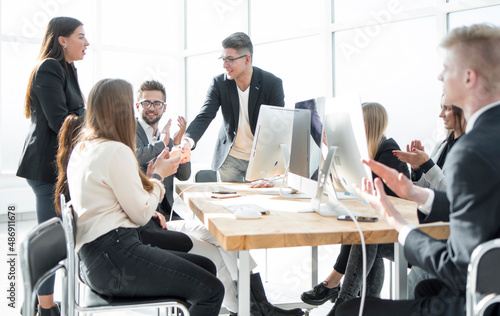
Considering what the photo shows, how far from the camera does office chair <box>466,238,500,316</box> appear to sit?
3.38ft

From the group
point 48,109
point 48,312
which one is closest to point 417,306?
point 48,312

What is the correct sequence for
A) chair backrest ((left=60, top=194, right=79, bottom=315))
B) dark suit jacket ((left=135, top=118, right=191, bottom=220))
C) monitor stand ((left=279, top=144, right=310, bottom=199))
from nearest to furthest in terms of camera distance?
chair backrest ((left=60, top=194, right=79, bottom=315)) → monitor stand ((left=279, top=144, right=310, bottom=199)) → dark suit jacket ((left=135, top=118, right=191, bottom=220))

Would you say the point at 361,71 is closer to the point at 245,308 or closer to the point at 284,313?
the point at 284,313

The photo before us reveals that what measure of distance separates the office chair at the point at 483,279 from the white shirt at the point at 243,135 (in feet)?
6.87

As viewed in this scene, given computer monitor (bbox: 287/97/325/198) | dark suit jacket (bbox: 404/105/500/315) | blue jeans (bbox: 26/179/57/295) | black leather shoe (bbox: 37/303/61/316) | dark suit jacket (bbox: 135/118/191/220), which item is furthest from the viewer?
dark suit jacket (bbox: 135/118/191/220)

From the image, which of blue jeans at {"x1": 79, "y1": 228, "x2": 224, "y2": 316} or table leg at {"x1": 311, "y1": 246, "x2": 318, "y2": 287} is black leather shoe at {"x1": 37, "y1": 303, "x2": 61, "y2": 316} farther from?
table leg at {"x1": 311, "y1": 246, "x2": 318, "y2": 287}

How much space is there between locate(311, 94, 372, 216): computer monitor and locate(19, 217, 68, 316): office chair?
2.90ft

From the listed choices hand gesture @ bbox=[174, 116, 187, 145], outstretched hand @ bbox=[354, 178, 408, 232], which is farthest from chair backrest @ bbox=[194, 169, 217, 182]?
outstretched hand @ bbox=[354, 178, 408, 232]

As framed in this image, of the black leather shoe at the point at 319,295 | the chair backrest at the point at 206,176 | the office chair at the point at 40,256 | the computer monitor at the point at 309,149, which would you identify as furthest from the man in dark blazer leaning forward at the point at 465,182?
the chair backrest at the point at 206,176

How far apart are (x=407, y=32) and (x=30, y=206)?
4.58m

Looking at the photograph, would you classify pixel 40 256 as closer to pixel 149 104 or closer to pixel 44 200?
pixel 44 200

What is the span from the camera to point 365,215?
168cm

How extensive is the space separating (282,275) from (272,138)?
1.69m

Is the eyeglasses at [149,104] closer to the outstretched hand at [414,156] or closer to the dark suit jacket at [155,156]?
the dark suit jacket at [155,156]
